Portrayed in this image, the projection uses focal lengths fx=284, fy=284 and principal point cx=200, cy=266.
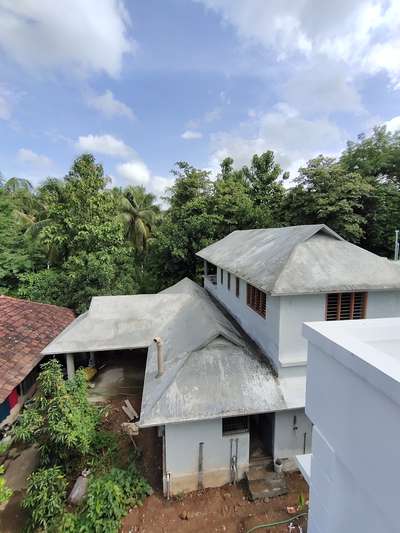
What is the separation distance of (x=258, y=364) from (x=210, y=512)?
4.14 metres

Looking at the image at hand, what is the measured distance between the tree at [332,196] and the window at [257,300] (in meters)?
15.5

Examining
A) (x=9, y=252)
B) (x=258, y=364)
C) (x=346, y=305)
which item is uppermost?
(x=9, y=252)

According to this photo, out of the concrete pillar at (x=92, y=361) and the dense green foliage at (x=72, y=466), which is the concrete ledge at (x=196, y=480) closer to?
the dense green foliage at (x=72, y=466)

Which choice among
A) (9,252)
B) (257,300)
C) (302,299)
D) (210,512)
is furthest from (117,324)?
(9,252)

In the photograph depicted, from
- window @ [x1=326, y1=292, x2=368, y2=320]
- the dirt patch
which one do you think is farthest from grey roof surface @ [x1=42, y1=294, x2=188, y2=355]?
window @ [x1=326, y1=292, x2=368, y2=320]

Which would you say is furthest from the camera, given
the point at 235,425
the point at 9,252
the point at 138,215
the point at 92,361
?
the point at 138,215

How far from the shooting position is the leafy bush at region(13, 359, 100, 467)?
25.8ft

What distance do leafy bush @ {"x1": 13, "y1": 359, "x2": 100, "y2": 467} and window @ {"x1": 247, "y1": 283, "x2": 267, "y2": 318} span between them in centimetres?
664

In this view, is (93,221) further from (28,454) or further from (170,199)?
(28,454)

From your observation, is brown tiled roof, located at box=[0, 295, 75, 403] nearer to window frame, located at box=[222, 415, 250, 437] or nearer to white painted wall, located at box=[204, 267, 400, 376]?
window frame, located at box=[222, 415, 250, 437]

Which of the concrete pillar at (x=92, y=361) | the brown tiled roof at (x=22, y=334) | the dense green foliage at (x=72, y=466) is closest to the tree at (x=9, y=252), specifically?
the brown tiled roof at (x=22, y=334)

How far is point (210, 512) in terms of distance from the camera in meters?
7.65

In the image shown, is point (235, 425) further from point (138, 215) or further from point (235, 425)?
point (138, 215)

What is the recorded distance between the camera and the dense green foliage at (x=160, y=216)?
759 inches
